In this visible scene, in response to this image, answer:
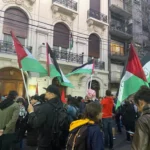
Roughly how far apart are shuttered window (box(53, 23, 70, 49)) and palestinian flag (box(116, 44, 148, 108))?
31.2ft

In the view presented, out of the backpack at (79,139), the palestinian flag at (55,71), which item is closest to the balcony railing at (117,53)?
the palestinian flag at (55,71)

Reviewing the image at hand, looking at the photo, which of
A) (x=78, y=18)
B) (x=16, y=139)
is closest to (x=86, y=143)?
(x=16, y=139)

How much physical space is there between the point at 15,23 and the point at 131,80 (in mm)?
9759

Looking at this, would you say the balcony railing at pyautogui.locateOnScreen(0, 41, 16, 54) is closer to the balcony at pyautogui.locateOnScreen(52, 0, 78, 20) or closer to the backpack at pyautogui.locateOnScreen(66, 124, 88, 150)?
the balcony at pyautogui.locateOnScreen(52, 0, 78, 20)

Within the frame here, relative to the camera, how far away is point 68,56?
43.9 ft

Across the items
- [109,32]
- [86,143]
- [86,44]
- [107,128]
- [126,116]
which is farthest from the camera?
[109,32]

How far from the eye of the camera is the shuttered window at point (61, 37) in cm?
1359

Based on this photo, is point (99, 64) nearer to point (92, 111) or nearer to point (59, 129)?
point (59, 129)

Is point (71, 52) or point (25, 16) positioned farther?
point (71, 52)

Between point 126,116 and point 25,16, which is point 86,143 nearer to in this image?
point 126,116

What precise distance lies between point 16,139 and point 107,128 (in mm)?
2922

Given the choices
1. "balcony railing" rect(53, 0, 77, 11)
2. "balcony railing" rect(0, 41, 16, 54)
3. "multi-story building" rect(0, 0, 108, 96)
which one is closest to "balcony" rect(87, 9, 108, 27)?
"multi-story building" rect(0, 0, 108, 96)

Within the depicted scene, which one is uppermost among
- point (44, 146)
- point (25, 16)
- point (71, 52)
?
point (25, 16)

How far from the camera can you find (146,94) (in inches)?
88.7
